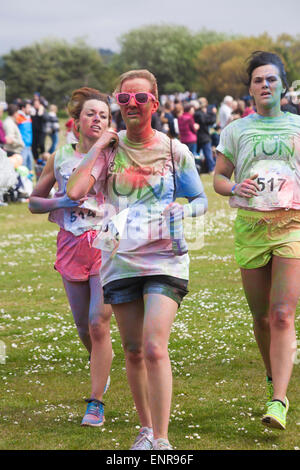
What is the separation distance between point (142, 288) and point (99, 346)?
3.33 feet

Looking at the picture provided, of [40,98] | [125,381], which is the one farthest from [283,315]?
[40,98]

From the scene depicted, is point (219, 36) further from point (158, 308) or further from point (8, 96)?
point (158, 308)

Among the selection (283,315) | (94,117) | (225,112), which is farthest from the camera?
(225,112)

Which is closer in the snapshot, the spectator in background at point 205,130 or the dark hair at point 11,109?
the dark hair at point 11,109

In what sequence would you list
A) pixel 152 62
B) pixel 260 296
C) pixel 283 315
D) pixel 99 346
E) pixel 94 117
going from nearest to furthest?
1. pixel 283 315
2. pixel 260 296
3. pixel 99 346
4. pixel 94 117
5. pixel 152 62

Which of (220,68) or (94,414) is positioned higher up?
A: (220,68)

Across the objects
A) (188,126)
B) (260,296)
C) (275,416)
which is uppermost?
(188,126)

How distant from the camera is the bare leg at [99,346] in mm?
5391

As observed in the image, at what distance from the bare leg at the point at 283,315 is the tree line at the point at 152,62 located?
8551 cm

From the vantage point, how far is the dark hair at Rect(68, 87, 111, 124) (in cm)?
565

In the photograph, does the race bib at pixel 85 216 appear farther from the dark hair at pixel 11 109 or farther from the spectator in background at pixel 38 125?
the spectator in background at pixel 38 125

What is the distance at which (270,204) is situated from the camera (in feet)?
16.8

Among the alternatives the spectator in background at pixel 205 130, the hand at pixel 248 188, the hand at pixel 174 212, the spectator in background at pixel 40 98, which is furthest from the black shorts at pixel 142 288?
the spectator in background at pixel 40 98

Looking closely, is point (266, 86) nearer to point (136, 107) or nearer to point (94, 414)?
point (136, 107)
